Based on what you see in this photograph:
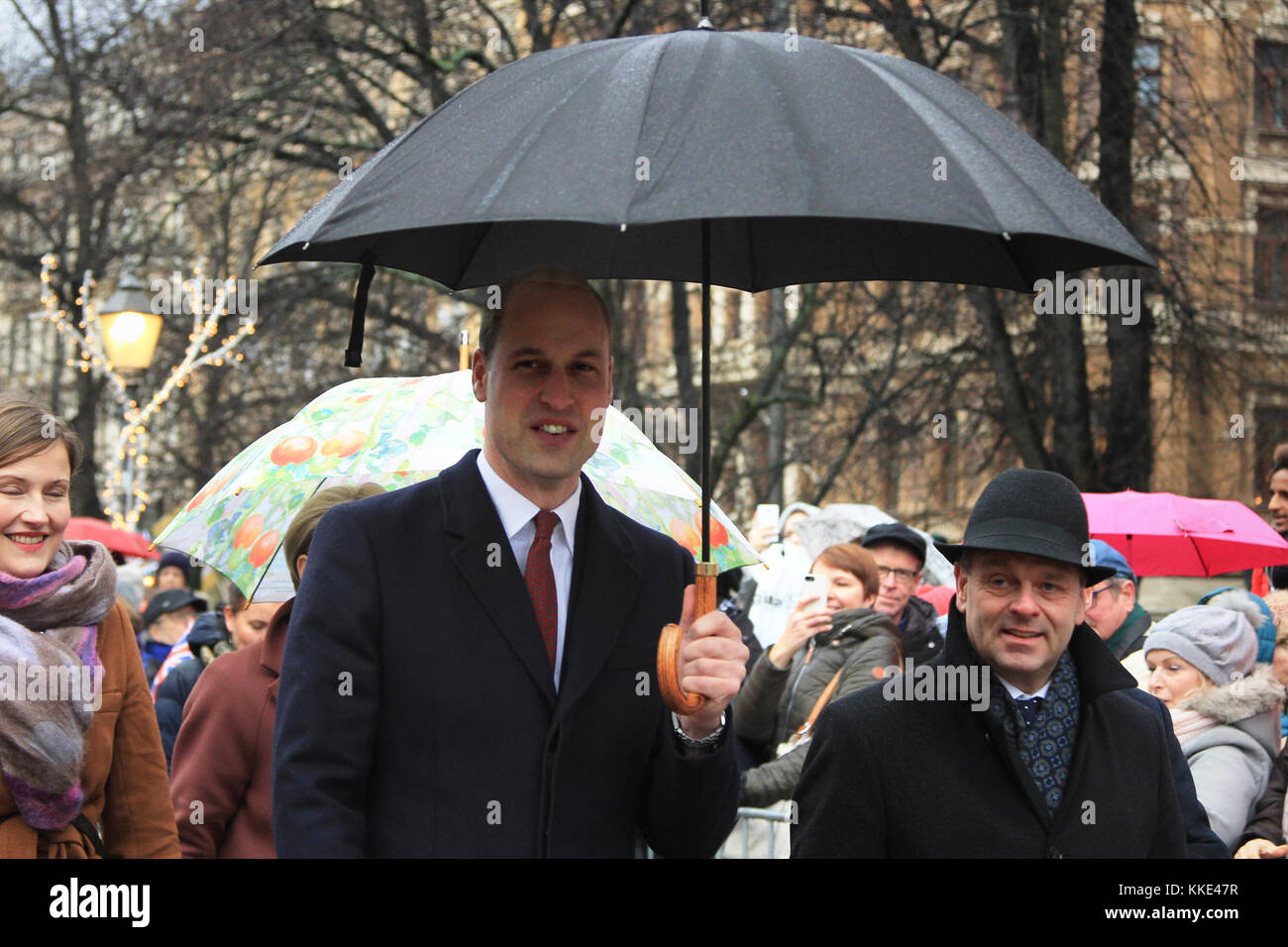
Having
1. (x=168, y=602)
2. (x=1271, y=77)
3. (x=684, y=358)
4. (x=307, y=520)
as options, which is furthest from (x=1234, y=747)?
(x=684, y=358)

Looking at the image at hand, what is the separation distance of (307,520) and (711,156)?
2224mm

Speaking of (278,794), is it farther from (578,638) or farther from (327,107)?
(327,107)

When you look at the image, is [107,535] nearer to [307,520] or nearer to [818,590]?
[818,590]

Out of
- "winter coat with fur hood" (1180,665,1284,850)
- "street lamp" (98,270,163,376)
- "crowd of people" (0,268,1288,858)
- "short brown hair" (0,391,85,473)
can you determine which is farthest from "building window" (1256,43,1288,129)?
"short brown hair" (0,391,85,473)

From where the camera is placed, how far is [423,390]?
6172 mm

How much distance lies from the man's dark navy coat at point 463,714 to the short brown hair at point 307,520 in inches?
56.2

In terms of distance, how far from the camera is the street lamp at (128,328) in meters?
14.5

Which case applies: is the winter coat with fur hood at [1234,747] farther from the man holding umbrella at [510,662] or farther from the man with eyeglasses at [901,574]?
the man holding umbrella at [510,662]

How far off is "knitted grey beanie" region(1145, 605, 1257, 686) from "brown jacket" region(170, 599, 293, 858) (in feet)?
10.7

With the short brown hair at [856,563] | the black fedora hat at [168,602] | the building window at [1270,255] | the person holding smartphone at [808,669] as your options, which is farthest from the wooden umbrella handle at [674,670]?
the building window at [1270,255]

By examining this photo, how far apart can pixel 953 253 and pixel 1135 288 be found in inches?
398

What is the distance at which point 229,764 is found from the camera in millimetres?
4613

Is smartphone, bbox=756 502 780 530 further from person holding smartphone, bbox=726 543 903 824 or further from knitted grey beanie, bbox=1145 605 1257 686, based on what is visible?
knitted grey beanie, bbox=1145 605 1257 686
